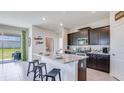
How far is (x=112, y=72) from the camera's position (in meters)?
4.15

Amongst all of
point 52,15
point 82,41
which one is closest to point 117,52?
point 82,41

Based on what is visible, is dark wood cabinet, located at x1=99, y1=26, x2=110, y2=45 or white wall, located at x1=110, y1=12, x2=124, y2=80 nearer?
white wall, located at x1=110, y1=12, x2=124, y2=80

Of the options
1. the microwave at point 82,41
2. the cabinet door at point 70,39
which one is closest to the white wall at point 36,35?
the cabinet door at point 70,39

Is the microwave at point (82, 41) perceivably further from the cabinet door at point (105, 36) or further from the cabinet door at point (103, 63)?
the cabinet door at point (103, 63)

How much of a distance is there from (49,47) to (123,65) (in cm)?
712

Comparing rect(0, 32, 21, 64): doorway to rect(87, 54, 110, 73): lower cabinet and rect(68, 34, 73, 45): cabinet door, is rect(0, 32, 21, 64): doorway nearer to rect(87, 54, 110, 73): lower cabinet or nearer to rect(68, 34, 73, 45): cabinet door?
rect(68, 34, 73, 45): cabinet door

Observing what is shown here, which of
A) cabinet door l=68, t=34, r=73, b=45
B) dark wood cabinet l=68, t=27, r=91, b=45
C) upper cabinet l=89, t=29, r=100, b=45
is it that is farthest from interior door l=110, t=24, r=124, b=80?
cabinet door l=68, t=34, r=73, b=45

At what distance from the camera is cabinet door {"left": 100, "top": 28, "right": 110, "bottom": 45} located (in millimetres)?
4984

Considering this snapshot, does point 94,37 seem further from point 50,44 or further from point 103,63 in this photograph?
point 50,44

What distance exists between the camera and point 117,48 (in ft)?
12.3

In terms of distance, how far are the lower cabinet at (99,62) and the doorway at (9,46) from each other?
218 inches
